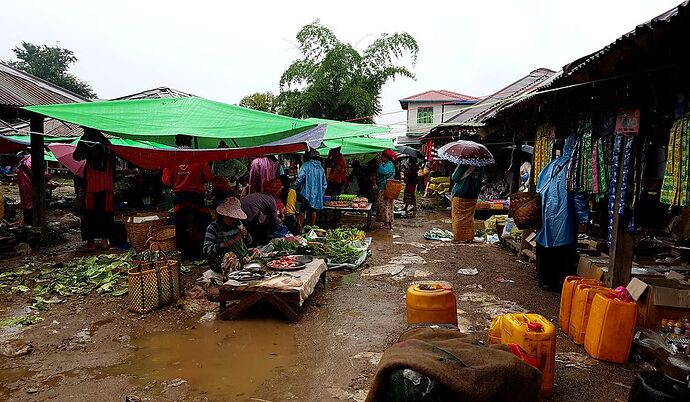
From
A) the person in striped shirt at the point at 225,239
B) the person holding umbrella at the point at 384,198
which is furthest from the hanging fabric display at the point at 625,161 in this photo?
the person holding umbrella at the point at 384,198

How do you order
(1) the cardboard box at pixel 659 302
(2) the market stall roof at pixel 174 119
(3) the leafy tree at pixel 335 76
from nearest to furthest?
1. (1) the cardboard box at pixel 659 302
2. (2) the market stall roof at pixel 174 119
3. (3) the leafy tree at pixel 335 76

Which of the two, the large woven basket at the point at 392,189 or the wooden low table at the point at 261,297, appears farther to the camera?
the large woven basket at the point at 392,189

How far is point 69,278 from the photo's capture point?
254 inches

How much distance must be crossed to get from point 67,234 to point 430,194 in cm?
1600

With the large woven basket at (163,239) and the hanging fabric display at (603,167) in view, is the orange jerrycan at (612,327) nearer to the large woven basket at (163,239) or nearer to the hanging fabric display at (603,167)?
the hanging fabric display at (603,167)

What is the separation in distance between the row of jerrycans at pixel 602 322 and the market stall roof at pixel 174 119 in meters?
4.25

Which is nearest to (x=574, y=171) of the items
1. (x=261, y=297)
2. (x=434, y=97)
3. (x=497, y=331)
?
(x=497, y=331)

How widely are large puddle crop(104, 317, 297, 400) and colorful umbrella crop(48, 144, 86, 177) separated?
16.3 ft

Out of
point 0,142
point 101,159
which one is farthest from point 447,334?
point 0,142

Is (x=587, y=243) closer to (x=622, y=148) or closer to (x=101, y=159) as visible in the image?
(x=622, y=148)

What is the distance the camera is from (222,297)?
16.9ft

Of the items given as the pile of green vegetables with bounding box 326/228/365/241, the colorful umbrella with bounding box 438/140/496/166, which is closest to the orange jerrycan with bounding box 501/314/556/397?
the colorful umbrella with bounding box 438/140/496/166

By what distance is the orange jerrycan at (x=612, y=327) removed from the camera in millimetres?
3910

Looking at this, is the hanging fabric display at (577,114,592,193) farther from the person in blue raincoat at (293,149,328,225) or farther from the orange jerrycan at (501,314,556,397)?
the person in blue raincoat at (293,149,328,225)
